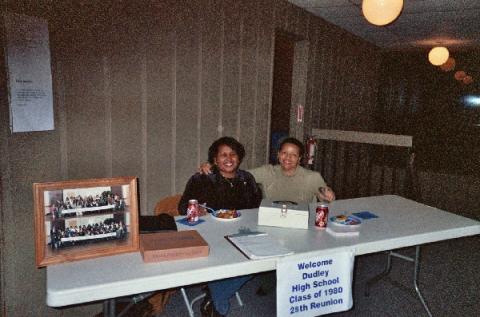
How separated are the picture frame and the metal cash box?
2.41 feet

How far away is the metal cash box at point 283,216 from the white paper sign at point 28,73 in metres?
1.33

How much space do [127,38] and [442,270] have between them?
336cm

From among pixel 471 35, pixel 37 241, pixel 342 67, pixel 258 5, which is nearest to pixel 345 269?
pixel 37 241

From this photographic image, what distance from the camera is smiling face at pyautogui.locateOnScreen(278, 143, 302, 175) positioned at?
2.85 m

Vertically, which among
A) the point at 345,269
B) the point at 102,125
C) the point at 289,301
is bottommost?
the point at 289,301

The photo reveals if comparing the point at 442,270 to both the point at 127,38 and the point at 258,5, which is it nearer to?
the point at 258,5

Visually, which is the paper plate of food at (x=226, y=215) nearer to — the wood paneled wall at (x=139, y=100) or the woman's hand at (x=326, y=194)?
the woman's hand at (x=326, y=194)

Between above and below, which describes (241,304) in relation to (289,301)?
below

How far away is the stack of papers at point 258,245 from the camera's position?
5.63 ft

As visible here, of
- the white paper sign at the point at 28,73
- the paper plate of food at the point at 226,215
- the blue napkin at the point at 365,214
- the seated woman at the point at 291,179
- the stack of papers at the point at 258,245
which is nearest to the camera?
the stack of papers at the point at 258,245

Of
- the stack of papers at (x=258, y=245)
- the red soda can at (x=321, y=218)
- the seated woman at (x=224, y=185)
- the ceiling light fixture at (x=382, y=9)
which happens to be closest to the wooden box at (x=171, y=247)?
the stack of papers at (x=258, y=245)

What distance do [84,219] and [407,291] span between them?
2.37 meters

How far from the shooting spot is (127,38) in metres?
2.59

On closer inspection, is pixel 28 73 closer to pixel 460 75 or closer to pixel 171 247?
pixel 171 247
